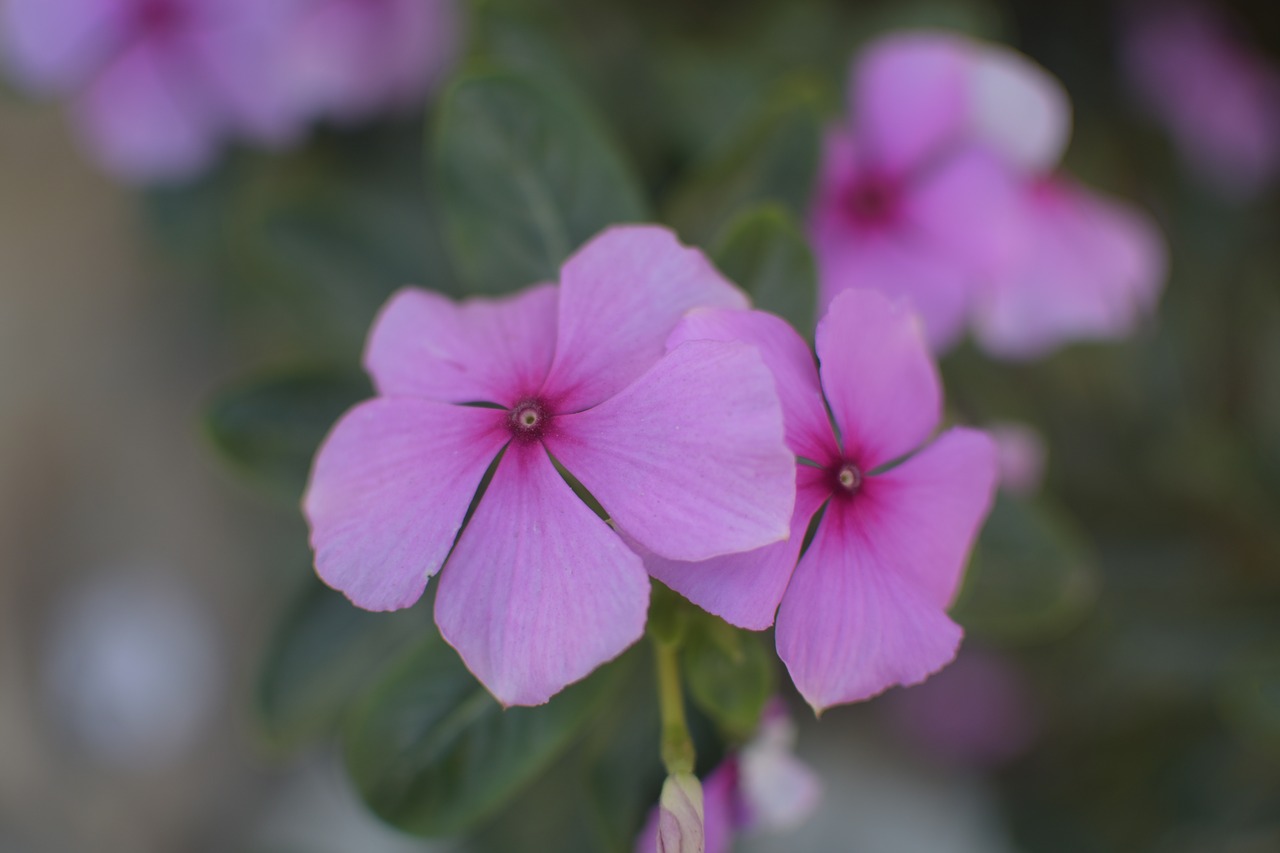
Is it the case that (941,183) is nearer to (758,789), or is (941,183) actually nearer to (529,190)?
(529,190)

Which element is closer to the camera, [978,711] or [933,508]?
[933,508]

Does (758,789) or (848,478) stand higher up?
(848,478)

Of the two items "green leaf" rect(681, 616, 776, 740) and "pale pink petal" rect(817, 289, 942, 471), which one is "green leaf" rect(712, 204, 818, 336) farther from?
"green leaf" rect(681, 616, 776, 740)

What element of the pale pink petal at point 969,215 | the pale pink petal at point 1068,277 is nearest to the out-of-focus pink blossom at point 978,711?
the pale pink petal at point 1068,277

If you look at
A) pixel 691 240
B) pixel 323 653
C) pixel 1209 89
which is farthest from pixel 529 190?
pixel 1209 89

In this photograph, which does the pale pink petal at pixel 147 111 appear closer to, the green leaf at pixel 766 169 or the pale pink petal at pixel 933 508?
the green leaf at pixel 766 169

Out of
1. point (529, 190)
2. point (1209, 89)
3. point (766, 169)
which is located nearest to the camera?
point (529, 190)
